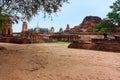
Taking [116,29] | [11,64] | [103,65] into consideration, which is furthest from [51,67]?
[116,29]

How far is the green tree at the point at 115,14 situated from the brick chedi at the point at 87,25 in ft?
19.3

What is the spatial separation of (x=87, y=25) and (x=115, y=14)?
8.34 metres

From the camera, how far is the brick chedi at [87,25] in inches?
1440

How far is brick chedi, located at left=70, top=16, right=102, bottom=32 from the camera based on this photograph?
36569mm

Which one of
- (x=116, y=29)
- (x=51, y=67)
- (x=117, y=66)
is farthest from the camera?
(x=116, y=29)

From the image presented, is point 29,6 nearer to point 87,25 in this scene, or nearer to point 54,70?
point 54,70

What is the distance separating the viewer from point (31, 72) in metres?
5.34

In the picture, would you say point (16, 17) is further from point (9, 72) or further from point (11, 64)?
point (9, 72)

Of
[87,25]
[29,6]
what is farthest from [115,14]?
[29,6]

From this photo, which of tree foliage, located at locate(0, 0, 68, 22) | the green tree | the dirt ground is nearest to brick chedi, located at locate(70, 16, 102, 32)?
the green tree

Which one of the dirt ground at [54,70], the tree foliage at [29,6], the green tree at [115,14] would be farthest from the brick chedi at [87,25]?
the dirt ground at [54,70]

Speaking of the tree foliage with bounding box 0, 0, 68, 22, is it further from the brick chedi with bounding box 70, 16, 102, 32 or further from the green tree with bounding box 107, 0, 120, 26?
the brick chedi with bounding box 70, 16, 102, 32

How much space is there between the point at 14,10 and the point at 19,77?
5916 mm

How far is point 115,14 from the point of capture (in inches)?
1185
